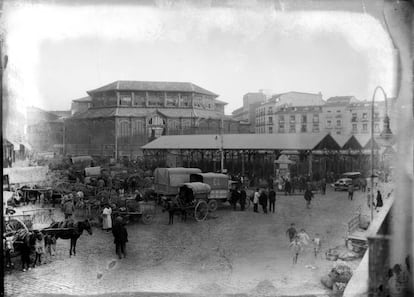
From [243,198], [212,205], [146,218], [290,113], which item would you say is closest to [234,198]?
[243,198]

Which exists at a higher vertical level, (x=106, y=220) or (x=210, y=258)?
(x=106, y=220)

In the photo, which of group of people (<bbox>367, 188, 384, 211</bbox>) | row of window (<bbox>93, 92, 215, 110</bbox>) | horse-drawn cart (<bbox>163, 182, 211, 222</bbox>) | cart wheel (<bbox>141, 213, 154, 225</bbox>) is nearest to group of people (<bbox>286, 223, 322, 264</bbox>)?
group of people (<bbox>367, 188, 384, 211</bbox>)

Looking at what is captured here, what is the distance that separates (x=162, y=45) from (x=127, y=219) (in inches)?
64.2

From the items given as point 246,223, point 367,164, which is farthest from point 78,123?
point 367,164

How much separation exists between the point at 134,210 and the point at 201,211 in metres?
0.63

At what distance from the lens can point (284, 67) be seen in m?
3.67

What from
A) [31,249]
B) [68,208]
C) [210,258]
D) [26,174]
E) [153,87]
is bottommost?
[210,258]

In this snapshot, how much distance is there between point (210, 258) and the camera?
3.58 m

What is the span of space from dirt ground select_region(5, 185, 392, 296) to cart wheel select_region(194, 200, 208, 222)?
0.06 meters

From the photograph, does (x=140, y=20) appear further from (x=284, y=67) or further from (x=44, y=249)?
(x=44, y=249)

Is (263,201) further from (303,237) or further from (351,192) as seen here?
(351,192)

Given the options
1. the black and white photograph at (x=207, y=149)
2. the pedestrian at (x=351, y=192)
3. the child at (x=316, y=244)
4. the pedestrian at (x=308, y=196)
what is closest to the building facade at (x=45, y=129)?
the black and white photograph at (x=207, y=149)

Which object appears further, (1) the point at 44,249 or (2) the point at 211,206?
Result: (2) the point at 211,206

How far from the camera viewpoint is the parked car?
3.67m
